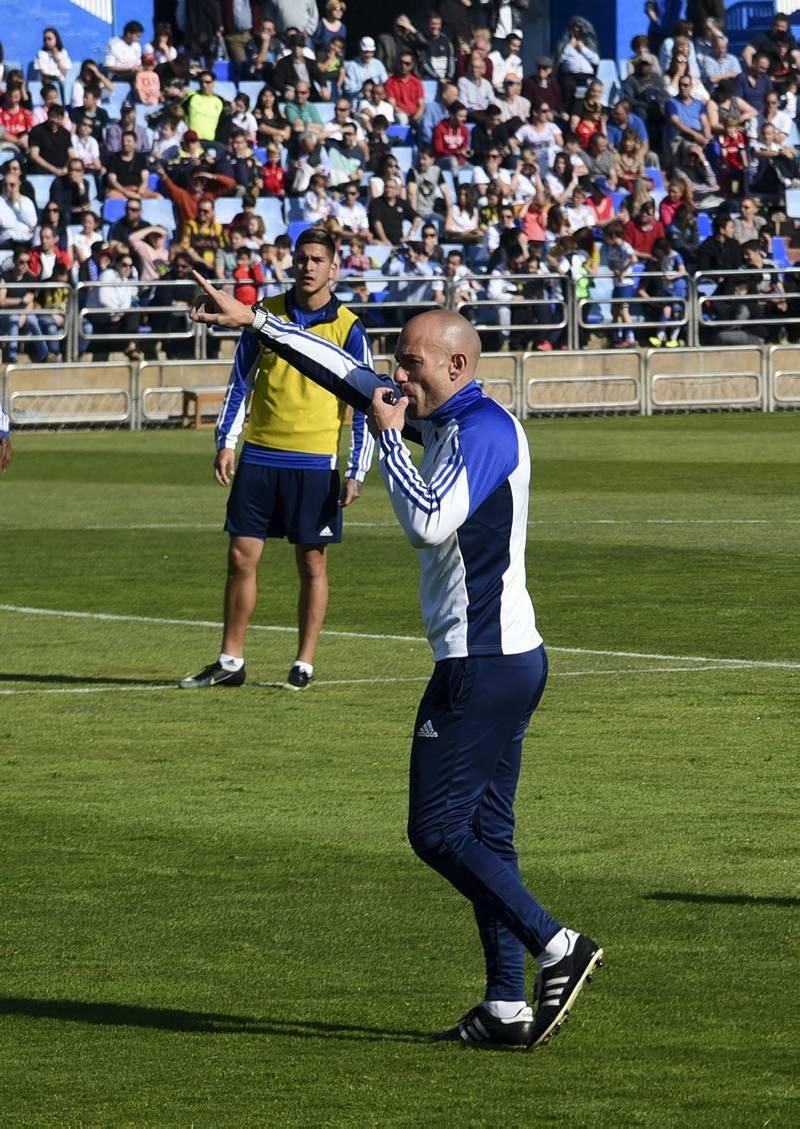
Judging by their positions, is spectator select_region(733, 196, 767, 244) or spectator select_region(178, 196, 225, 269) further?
spectator select_region(733, 196, 767, 244)

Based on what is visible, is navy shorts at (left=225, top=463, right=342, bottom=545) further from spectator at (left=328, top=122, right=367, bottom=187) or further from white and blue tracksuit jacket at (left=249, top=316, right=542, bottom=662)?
spectator at (left=328, top=122, right=367, bottom=187)

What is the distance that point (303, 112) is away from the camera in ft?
117

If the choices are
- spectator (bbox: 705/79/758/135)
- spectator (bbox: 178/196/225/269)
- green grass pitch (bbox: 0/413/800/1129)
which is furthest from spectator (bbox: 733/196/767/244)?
green grass pitch (bbox: 0/413/800/1129)

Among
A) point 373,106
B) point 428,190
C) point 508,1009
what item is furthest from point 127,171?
point 508,1009

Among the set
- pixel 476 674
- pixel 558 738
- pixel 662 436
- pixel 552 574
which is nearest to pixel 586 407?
pixel 662 436

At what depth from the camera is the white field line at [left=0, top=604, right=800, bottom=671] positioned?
41.7ft

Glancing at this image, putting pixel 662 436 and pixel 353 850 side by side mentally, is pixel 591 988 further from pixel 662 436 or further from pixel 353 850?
pixel 662 436

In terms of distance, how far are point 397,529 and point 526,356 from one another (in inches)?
481

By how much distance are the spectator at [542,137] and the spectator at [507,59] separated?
2860 millimetres

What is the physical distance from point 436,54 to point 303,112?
431 centimetres

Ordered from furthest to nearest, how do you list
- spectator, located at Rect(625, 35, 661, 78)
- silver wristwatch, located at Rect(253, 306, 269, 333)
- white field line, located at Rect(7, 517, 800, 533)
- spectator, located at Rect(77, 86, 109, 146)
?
spectator, located at Rect(625, 35, 661, 78)
spectator, located at Rect(77, 86, 109, 146)
white field line, located at Rect(7, 517, 800, 533)
silver wristwatch, located at Rect(253, 306, 269, 333)

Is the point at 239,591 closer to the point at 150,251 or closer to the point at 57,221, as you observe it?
the point at 150,251

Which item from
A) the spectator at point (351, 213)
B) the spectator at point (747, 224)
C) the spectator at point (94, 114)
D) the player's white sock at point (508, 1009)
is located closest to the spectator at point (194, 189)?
the spectator at point (94, 114)

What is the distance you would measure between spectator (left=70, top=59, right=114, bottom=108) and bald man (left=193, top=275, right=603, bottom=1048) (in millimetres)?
29246
